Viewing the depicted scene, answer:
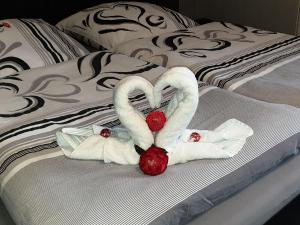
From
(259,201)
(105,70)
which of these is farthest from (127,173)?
(105,70)

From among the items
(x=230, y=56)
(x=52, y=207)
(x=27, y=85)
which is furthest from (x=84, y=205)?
(x=230, y=56)

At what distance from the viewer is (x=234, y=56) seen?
1.87m

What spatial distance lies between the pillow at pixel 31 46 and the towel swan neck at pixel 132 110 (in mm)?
875

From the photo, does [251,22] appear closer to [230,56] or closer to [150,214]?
[230,56]

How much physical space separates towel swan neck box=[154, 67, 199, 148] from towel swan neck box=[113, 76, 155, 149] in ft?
0.08

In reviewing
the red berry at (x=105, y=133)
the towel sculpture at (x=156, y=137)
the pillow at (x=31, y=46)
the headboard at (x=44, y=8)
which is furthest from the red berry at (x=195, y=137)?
the headboard at (x=44, y=8)

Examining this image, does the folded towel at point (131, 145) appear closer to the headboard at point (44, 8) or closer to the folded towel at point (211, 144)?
the folded towel at point (211, 144)

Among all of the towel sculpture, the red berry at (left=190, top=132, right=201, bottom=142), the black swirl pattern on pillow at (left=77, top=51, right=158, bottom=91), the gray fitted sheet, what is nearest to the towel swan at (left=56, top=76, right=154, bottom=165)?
the towel sculpture

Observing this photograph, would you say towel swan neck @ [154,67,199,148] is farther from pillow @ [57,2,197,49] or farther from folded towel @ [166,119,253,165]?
pillow @ [57,2,197,49]

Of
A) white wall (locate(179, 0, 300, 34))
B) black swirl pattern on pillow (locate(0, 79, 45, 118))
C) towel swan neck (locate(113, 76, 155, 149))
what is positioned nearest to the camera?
towel swan neck (locate(113, 76, 155, 149))

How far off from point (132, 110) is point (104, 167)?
0.54 feet

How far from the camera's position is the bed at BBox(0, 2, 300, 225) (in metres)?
0.90

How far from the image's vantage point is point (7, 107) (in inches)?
54.1

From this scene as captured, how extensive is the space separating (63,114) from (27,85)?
1.13ft
